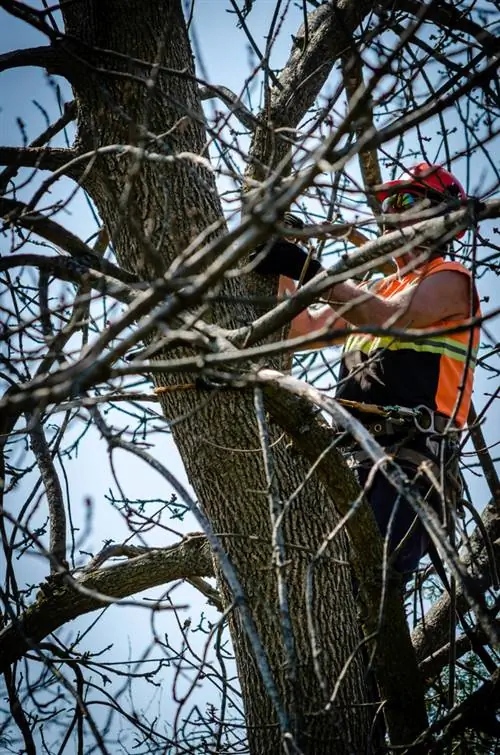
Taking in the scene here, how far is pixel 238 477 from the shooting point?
2516mm

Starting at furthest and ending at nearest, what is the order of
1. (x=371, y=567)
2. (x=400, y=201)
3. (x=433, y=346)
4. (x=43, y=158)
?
(x=400, y=201) < (x=433, y=346) < (x=43, y=158) < (x=371, y=567)

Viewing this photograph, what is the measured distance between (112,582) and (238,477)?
104cm

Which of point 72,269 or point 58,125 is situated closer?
point 72,269

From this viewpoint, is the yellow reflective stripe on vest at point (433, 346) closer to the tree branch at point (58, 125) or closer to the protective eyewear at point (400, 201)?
the protective eyewear at point (400, 201)

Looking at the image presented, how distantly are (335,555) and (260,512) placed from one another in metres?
0.29

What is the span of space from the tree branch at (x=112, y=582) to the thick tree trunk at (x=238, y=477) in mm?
740

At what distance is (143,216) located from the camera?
8.82 ft

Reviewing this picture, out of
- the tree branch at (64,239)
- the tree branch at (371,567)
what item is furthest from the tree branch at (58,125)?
the tree branch at (371,567)

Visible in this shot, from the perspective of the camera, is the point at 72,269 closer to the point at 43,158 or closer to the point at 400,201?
the point at 43,158

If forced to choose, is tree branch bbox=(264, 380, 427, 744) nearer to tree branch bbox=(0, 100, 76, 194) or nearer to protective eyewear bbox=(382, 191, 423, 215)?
protective eyewear bbox=(382, 191, 423, 215)

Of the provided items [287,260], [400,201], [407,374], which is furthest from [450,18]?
[407,374]

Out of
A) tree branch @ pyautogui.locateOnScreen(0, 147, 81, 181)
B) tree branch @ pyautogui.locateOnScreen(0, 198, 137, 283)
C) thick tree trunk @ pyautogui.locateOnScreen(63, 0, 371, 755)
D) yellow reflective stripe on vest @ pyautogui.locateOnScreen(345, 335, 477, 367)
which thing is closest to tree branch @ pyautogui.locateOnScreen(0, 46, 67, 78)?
thick tree trunk @ pyautogui.locateOnScreen(63, 0, 371, 755)

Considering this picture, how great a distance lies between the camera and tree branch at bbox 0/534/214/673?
10.5 ft

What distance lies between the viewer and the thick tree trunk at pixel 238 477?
2.39 metres
